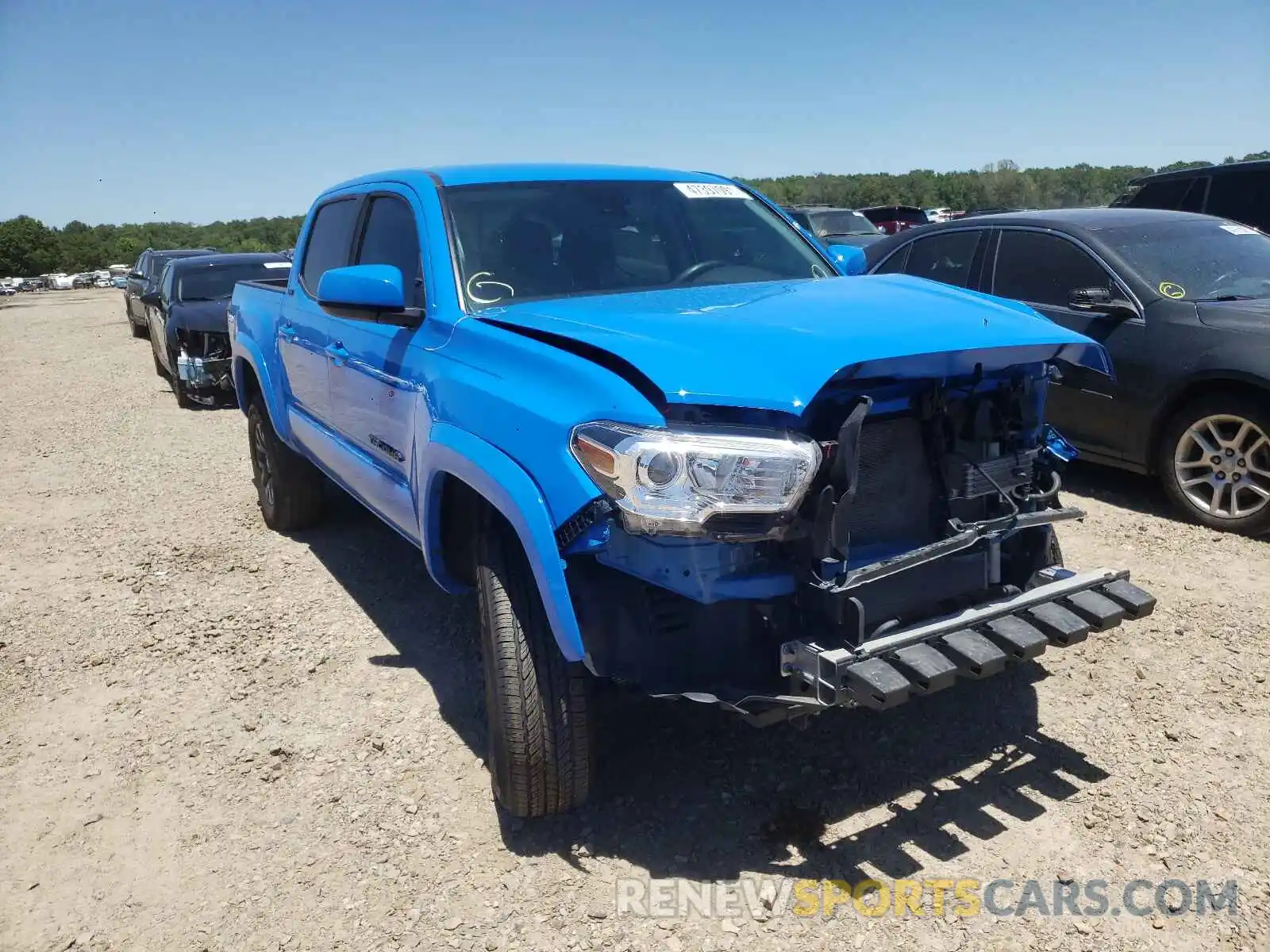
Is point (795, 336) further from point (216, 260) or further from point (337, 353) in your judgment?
point (216, 260)

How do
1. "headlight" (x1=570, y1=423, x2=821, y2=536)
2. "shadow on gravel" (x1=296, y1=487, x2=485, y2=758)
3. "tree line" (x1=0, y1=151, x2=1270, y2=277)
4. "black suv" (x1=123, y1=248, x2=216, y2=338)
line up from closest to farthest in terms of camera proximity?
"headlight" (x1=570, y1=423, x2=821, y2=536)
"shadow on gravel" (x1=296, y1=487, x2=485, y2=758)
"black suv" (x1=123, y1=248, x2=216, y2=338)
"tree line" (x1=0, y1=151, x2=1270, y2=277)

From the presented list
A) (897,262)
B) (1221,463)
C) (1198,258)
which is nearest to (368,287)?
(1221,463)

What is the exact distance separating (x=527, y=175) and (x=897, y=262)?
12.9 ft

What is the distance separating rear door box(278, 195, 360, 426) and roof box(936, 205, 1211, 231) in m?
4.06

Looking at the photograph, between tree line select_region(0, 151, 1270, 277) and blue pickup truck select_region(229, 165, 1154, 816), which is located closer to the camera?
blue pickup truck select_region(229, 165, 1154, 816)

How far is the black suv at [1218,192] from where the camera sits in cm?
787

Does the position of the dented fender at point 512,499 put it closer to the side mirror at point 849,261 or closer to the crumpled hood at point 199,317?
the side mirror at point 849,261

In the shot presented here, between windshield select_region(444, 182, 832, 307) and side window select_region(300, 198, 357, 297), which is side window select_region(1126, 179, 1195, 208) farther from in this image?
side window select_region(300, 198, 357, 297)

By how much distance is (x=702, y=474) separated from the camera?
2.35 meters

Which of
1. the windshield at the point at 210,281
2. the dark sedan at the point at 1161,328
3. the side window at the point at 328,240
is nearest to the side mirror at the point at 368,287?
the side window at the point at 328,240

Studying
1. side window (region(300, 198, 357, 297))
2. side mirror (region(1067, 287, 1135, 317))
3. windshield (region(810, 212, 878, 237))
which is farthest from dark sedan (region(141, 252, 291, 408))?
windshield (region(810, 212, 878, 237))

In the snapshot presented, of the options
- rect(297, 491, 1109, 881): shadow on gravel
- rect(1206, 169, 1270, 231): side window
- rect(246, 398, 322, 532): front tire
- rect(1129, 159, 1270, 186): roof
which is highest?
rect(1129, 159, 1270, 186): roof

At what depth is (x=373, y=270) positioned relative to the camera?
3.37m

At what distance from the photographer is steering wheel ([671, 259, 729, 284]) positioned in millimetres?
3752
